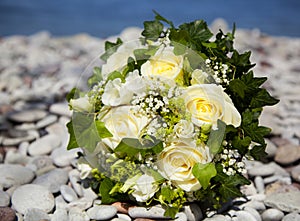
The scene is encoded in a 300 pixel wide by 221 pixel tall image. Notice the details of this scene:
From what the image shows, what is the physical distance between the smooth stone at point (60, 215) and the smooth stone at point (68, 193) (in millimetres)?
104

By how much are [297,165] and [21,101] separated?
1.91 m

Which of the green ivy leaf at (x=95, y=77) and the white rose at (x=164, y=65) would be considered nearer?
the white rose at (x=164, y=65)

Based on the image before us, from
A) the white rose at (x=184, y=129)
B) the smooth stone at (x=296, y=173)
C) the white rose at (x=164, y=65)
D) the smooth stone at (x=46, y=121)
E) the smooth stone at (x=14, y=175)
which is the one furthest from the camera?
the smooth stone at (x=46, y=121)

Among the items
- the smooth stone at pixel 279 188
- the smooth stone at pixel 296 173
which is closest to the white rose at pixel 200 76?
the smooth stone at pixel 279 188

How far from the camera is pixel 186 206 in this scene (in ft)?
5.50

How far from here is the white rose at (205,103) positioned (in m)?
1.49

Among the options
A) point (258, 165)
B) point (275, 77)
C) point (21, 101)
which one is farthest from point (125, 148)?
point (275, 77)

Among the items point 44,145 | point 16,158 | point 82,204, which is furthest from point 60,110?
point 82,204

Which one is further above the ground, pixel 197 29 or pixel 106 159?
pixel 197 29

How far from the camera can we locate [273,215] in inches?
69.2

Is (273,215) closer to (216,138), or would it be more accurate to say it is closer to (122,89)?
(216,138)

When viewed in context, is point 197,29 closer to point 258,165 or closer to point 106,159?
point 106,159

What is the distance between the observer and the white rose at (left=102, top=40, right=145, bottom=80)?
1.73m

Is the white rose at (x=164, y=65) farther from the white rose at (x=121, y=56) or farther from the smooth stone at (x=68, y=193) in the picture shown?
the smooth stone at (x=68, y=193)
